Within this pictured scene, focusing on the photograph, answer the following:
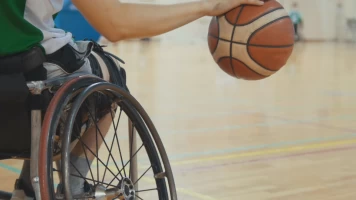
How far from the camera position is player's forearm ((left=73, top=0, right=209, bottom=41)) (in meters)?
1.47

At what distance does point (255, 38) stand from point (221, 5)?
0.54 feet

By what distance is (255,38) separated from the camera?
1863mm

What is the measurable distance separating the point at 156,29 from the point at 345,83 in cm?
577

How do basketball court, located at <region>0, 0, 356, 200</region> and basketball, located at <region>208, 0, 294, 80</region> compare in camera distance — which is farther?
basketball court, located at <region>0, 0, 356, 200</region>

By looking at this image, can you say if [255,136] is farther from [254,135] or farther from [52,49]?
[52,49]

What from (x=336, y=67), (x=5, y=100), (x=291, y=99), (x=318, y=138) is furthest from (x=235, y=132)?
(x=336, y=67)

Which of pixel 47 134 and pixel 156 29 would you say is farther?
pixel 156 29

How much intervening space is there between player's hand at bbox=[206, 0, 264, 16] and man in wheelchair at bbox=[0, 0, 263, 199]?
0.04 feet

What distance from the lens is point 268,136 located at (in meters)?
3.61

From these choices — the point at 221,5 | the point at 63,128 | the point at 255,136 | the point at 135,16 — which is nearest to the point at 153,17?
the point at 135,16

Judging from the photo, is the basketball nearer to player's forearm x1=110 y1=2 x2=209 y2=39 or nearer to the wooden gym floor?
player's forearm x1=110 y1=2 x2=209 y2=39

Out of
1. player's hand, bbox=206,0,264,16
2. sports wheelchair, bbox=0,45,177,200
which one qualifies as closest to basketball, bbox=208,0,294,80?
player's hand, bbox=206,0,264,16

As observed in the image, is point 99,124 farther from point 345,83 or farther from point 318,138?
point 345,83

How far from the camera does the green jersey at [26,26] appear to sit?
1.36 metres
